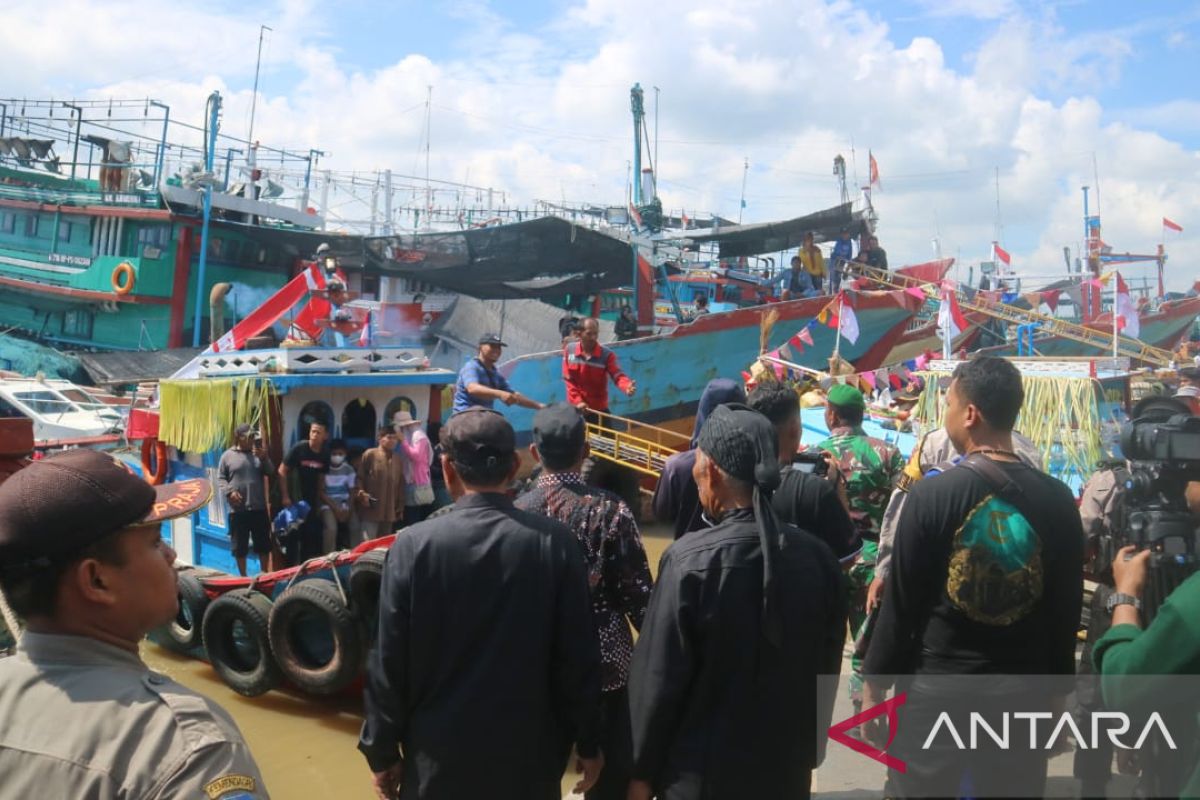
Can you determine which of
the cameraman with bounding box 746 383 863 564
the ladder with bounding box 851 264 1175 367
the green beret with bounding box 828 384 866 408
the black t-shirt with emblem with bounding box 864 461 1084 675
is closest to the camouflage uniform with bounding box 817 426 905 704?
the green beret with bounding box 828 384 866 408

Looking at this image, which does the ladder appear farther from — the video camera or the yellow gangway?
the video camera

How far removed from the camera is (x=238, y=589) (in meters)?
6.87

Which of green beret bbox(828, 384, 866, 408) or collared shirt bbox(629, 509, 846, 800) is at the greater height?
green beret bbox(828, 384, 866, 408)

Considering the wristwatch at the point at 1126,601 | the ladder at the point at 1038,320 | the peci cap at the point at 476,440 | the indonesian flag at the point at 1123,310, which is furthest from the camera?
the ladder at the point at 1038,320

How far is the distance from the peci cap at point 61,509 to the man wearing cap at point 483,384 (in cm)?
464

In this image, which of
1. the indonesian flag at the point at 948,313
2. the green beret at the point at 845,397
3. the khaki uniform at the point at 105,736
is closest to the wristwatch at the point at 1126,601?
the khaki uniform at the point at 105,736

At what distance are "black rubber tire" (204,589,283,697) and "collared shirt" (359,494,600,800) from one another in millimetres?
4374

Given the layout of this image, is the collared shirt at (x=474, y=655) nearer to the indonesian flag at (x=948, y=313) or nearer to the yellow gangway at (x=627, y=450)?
the yellow gangway at (x=627, y=450)

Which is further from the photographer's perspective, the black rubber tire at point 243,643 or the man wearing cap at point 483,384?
the black rubber tire at point 243,643

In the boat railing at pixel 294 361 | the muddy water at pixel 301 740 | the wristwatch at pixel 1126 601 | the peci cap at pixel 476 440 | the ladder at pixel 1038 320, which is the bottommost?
the muddy water at pixel 301 740

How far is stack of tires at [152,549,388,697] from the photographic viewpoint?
A: 604 centimetres

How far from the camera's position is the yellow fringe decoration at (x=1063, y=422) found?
895 cm

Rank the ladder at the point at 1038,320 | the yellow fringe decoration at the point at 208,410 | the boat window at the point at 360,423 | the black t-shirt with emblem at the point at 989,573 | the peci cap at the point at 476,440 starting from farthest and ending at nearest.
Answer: the ladder at the point at 1038,320
the boat window at the point at 360,423
the yellow fringe decoration at the point at 208,410
the peci cap at the point at 476,440
the black t-shirt with emblem at the point at 989,573

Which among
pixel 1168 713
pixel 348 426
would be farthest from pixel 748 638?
pixel 348 426
